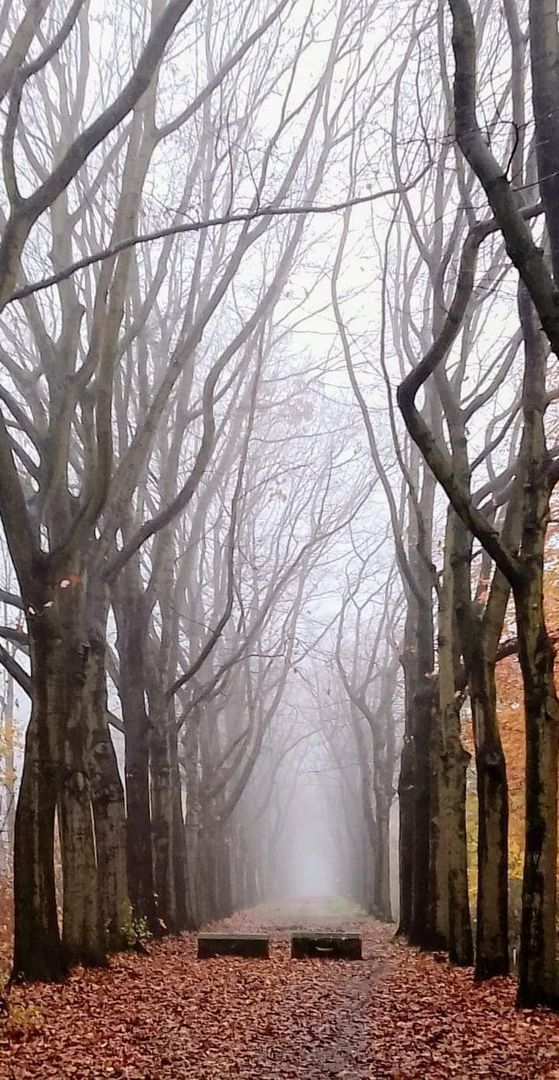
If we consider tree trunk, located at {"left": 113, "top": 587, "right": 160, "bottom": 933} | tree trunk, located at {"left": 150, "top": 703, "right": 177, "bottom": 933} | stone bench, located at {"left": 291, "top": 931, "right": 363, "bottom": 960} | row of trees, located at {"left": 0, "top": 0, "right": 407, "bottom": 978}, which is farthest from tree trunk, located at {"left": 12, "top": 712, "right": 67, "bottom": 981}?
tree trunk, located at {"left": 150, "top": 703, "right": 177, "bottom": 933}

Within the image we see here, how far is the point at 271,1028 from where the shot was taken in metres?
8.30

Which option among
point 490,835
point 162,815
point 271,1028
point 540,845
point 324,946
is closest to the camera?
point 540,845

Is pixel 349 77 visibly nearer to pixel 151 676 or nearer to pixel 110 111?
pixel 110 111

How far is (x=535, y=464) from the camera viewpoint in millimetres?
8773

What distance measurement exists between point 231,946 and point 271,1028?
237 inches

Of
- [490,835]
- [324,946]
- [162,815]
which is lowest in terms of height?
[324,946]

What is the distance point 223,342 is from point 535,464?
13.5 m

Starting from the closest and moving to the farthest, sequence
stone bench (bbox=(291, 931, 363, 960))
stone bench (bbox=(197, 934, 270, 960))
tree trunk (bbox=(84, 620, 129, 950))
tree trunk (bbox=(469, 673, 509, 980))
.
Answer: tree trunk (bbox=(469, 673, 509, 980)) < tree trunk (bbox=(84, 620, 129, 950)) < stone bench (bbox=(197, 934, 270, 960)) < stone bench (bbox=(291, 931, 363, 960))

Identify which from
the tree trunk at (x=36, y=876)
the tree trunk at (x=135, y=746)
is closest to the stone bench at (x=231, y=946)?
the tree trunk at (x=135, y=746)

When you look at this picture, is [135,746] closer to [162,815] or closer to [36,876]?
A: [162,815]

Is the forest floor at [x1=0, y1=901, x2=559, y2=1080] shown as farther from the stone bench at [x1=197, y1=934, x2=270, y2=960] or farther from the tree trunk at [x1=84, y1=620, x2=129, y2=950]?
the stone bench at [x1=197, y1=934, x2=270, y2=960]

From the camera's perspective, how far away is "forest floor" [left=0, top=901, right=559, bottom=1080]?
21.6ft

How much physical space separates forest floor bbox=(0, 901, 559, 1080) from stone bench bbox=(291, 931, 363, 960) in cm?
266

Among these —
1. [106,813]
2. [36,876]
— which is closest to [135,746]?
[106,813]
